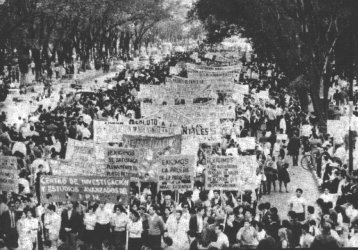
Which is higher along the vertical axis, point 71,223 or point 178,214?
point 178,214

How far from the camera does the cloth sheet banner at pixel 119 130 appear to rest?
659 inches

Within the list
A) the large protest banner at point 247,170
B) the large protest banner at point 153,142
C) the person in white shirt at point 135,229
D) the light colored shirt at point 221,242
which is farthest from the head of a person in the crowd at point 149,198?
the light colored shirt at point 221,242

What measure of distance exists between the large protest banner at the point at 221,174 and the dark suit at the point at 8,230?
11.3ft

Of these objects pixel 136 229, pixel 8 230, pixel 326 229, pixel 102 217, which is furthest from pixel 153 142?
pixel 326 229

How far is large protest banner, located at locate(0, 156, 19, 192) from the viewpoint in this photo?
1355 centimetres

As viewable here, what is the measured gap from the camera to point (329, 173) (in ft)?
57.5

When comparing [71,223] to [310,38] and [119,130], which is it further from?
[310,38]

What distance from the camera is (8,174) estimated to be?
13664mm

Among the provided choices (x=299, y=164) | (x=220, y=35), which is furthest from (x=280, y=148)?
(x=220, y=35)

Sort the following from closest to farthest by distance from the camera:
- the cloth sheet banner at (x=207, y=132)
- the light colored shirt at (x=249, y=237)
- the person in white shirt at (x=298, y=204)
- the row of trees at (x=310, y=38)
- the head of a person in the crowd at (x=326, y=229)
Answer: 1. the head of a person in the crowd at (x=326, y=229)
2. the light colored shirt at (x=249, y=237)
3. the person in white shirt at (x=298, y=204)
4. the cloth sheet banner at (x=207, y=132)
5. the row of trees at (x=310, y=38)

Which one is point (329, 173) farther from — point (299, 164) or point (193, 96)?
point (193, 96)

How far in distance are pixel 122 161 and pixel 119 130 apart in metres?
3.37

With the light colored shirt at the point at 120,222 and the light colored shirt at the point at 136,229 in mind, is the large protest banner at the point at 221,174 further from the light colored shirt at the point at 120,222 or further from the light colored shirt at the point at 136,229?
the light colored shirt at the point at 136,229

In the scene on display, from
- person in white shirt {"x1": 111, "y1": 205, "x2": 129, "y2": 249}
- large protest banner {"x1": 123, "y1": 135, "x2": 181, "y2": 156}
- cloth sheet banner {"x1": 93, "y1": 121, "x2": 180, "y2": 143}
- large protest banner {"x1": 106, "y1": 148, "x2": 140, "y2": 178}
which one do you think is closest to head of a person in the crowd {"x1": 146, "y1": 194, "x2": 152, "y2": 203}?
large protest banner {"x1": 106, "y1": 148, "x2": 140, "y2": 178}
